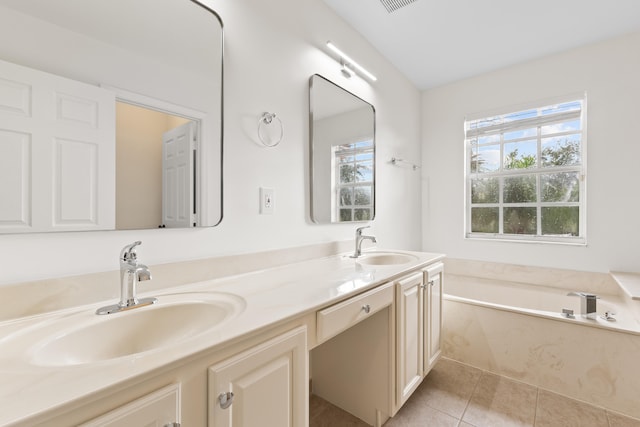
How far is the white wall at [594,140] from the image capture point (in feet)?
7.19

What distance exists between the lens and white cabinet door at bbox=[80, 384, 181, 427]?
495 mm

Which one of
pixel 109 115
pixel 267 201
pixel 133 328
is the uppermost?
pixel 109 115

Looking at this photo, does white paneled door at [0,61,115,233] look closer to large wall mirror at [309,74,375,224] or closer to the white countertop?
the white countertop

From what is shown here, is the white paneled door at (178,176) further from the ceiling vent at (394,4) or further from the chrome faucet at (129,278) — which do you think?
the ceiling vent at (394,4)

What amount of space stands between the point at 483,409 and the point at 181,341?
1.81 metres

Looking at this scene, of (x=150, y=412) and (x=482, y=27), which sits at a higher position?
(x=482, y=27)

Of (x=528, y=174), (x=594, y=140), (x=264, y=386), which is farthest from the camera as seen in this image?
(x=528, y=174)

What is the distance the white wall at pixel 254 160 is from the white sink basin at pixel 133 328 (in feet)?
0.68

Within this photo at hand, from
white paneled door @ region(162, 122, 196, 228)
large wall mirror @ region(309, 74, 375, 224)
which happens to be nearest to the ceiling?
large wall mirror @ region(309, 74, 375, 224)

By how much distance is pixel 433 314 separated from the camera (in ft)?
5.88

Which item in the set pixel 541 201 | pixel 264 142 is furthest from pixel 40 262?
pixel 541 201

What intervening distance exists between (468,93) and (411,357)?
8.79ft

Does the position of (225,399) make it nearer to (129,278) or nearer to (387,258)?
(129,278)

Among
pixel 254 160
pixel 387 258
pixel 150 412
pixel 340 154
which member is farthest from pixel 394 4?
pixel 150 412
